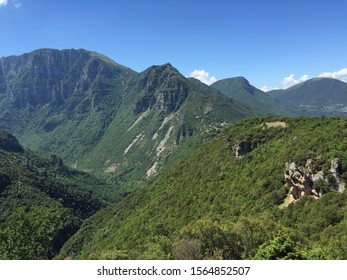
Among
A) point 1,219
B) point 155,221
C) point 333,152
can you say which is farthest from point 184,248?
point 1,219

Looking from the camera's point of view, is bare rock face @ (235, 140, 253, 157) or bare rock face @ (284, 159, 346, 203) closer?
bare rock face @ (284, 159, 346, 203)

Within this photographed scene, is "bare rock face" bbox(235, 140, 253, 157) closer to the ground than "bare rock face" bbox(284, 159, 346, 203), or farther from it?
farther from it

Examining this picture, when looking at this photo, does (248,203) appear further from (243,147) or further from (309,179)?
(243,147)

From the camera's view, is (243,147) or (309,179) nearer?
(309,179)

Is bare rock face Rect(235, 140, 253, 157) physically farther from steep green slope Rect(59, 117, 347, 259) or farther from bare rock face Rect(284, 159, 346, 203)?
bare rock face Rect(284, 159, 346, 203)

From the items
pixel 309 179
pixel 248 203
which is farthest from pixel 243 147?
pixel 309 179

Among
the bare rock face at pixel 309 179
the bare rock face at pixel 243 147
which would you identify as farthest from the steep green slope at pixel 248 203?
the bare rock face at pixel 243 147

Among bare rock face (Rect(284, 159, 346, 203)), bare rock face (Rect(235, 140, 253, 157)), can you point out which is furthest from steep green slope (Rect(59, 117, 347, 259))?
bare rock face (Rect(235, 140, 253, 157))
